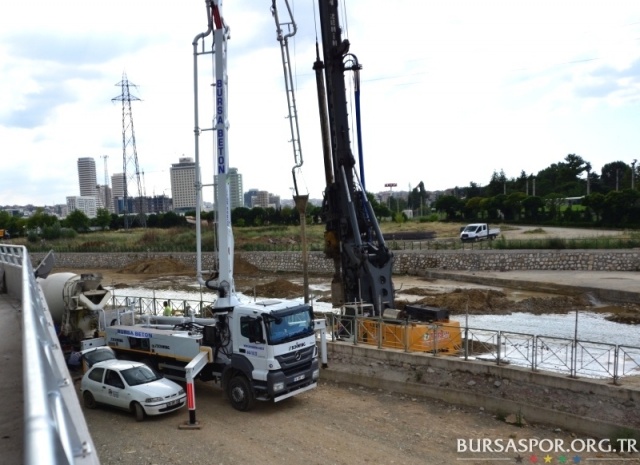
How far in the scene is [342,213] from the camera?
57.6 ft

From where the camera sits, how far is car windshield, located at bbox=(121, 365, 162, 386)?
1247 cm

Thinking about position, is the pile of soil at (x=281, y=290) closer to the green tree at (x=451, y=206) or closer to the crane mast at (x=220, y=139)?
the crane mast at (x=220, y=139)

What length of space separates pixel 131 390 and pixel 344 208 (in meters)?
8.27

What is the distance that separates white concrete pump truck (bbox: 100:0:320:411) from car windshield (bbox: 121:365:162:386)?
917 mm

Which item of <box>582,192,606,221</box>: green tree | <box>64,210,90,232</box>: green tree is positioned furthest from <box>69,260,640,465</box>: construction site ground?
<box>64,210,90,232</box>: green tree

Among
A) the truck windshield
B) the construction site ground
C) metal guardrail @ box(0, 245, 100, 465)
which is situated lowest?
the construction site ground

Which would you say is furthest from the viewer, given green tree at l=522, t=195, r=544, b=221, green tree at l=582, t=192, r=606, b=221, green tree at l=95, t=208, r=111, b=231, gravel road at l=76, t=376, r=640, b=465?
green tree at l=95, t=208, r=111, b=231

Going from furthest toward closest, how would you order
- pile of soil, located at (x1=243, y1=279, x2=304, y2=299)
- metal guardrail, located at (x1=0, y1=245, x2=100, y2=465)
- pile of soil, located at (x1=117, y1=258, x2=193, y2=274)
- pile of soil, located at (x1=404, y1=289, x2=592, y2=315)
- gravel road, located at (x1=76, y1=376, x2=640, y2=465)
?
1. pile of soil, located at (x1=117, y1=258, x2=193, y2=274)
2. pile of soil, located at (x1=243, y1=279, x2=304, y2=299)
3. pile of soil, located at (x1=404, y1=289, x2=592, y2=315)
4. gravel road, located at (x1=76, y1=376, x2=640, y2=465)
5. metal guardrail, located at (x1=0, y1=245, x2=100, y2=465)

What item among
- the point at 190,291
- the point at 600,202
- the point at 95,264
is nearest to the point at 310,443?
the point at 190,291

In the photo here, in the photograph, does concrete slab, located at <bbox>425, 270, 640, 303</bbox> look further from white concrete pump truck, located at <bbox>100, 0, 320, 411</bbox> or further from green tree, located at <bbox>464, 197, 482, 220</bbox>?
green tree, located at <bbox>464, 197, 482, 220</bbox>

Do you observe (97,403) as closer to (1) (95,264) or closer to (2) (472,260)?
(2) (472,260)

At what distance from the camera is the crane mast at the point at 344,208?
55.5 feet

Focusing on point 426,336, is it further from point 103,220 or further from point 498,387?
point 103,220

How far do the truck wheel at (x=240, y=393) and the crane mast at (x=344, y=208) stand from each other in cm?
537
